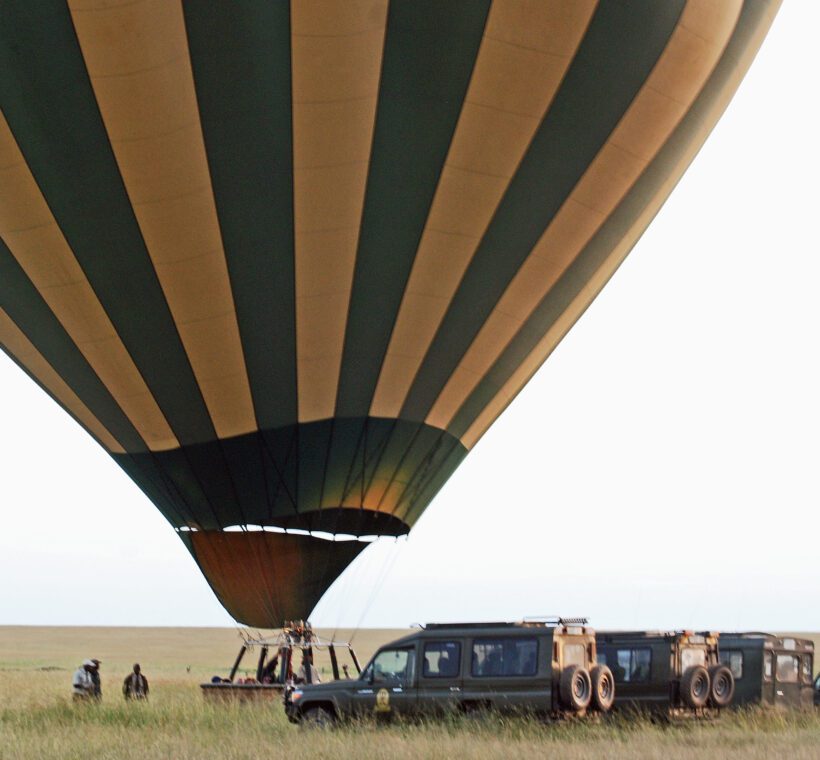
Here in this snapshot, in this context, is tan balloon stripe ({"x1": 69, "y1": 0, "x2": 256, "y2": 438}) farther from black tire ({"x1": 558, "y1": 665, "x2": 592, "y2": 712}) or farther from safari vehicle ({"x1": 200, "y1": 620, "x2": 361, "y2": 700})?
black tire ({"x1": 558, "y1": 665, "x2": 592, "y2": 712})

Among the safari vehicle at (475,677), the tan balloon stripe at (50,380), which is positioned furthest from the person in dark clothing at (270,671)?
the tan balloon stripe at (50,380)

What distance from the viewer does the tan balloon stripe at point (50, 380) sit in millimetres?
22234

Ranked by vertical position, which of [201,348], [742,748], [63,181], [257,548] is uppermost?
[63,181]

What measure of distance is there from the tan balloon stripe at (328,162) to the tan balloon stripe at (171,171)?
1.25 metres

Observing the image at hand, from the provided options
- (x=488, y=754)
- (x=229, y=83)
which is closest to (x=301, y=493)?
(x=229, y=83)

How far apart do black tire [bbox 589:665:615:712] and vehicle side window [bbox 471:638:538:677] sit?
0.93 metres

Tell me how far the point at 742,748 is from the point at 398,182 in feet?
30.9

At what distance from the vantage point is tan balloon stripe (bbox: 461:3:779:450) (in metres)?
21.3

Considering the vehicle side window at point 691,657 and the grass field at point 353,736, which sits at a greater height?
the vehicle side window at point 691,657

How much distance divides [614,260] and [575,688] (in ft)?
32.8

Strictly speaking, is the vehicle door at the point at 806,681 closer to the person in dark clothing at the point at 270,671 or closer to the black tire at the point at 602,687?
the black tire at the point at 602,687

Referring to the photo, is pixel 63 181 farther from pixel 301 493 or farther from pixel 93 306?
pixel 301 493

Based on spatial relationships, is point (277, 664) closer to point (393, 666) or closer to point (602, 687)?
point (393, 666)

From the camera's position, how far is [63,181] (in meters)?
18.3
